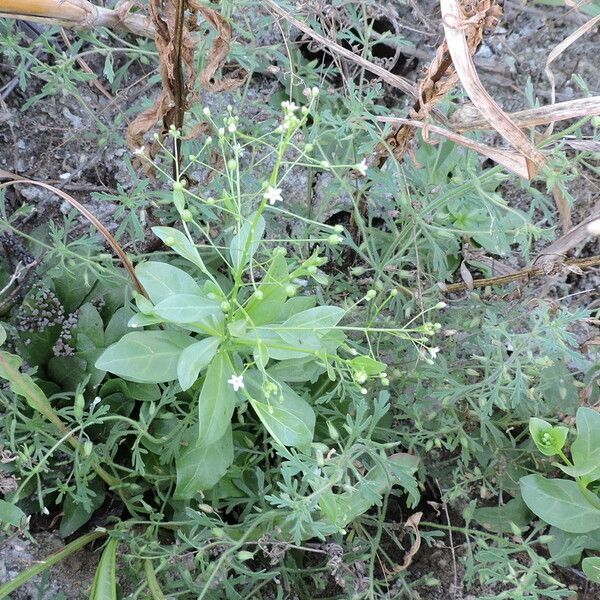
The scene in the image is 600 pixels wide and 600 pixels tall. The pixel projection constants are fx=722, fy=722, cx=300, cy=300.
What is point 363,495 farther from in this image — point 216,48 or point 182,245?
point 216,48

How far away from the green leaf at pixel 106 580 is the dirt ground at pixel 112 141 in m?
0.18

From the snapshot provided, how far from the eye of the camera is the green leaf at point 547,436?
1.74m

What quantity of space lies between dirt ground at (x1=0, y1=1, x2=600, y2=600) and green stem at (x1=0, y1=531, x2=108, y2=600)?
8 centimetres

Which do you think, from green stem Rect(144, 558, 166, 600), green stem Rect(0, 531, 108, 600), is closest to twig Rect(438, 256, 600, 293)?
green stem Rect(144, 558, 166, 600)

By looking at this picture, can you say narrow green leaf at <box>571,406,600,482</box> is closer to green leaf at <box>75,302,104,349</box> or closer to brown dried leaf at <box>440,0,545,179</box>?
brown dried leaf at <box>440,0,545,179</box>

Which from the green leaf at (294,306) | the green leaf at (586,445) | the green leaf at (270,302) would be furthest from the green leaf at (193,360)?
the green leaf at (586,445)

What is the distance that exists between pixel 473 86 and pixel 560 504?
113 cm

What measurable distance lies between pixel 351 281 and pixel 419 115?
1.85 feet

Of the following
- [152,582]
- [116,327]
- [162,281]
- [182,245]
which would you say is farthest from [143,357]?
[152,582]

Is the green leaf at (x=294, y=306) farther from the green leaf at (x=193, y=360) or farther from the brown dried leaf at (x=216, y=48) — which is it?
the brown dried leaf at (x=216, y=48)

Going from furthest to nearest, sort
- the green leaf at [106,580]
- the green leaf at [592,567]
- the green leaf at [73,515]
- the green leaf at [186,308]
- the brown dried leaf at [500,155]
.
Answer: the green leaf at [73,515], the green leaf at [592,567], the green leaf at [106,580], the brown dried leaf at [500,155], the green leaf at [186,308]

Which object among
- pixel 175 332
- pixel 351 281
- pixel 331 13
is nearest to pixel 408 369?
pixel 351 281

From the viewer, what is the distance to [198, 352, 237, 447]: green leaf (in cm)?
154

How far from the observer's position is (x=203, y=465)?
1761 mm
